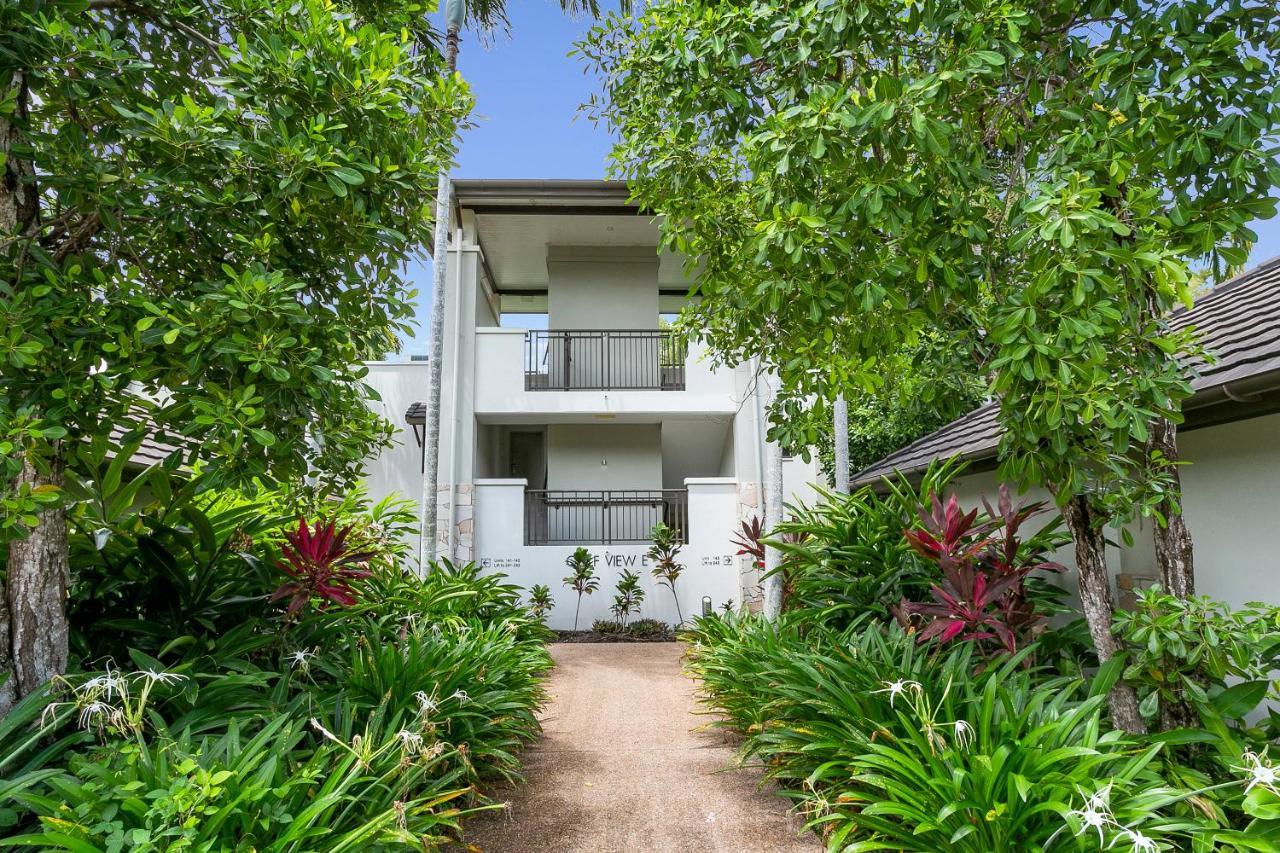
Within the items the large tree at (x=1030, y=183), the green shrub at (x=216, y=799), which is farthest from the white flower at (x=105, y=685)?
the large tree at (x=1030, y=183)

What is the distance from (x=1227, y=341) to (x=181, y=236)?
5867 millimetres

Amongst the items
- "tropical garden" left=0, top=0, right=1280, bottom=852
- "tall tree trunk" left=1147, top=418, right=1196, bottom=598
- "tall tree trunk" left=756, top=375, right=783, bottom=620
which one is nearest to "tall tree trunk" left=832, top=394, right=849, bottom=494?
"tall tree trunk" left=756, top=375, right=783, bottom=620

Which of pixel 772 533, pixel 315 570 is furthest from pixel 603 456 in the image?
pixel 315 570

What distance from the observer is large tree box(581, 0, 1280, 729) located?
2734 mm

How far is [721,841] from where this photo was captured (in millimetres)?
3744

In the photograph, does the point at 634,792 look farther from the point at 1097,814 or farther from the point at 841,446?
the point at 841,446

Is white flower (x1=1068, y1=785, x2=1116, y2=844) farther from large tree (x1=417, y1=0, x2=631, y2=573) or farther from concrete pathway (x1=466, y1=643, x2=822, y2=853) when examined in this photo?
large tree (x1=417, y1=0, x2=631, y2=573)

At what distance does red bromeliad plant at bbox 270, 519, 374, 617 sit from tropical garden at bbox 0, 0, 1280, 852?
1.0 inches

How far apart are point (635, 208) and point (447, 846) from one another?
10.1m

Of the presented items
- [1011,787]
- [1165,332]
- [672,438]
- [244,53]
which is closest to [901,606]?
[1011,787]

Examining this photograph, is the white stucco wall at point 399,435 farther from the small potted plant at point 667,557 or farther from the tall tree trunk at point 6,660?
the tall tree trunk at point 6,660

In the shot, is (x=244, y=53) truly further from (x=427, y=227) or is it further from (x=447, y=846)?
(x=447, y=846)

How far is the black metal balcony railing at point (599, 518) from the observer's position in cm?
1209

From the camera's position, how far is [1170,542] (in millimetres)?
3330
